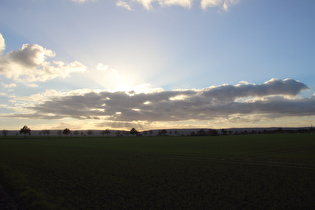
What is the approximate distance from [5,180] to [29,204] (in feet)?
31.6

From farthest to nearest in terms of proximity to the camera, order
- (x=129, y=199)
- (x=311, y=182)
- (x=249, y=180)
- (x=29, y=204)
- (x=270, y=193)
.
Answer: (x=249, y=180) → (x=311, y=182) → (x=270, y=193) → (x=129, y=199) → (x=29, y=204)

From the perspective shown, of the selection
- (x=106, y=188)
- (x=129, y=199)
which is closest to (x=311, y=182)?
(x=129, y=199)

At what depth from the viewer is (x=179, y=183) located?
1856 cm

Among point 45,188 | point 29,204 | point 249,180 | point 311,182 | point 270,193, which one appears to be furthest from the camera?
point 249,180

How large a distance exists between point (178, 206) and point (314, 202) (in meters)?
8.97

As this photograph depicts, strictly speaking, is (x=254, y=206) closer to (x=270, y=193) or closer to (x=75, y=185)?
(x=270, y=193)

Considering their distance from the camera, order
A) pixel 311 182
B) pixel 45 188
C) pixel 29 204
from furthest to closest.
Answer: pixel 311 182 < pixel 45 188 < pixel 29 204

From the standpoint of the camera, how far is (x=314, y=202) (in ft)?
44.0

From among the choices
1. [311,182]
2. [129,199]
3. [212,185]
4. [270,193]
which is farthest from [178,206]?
[311,182]

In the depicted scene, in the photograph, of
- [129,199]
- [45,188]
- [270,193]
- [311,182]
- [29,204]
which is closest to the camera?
[29,204]

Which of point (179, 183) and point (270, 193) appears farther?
point (179, 183)

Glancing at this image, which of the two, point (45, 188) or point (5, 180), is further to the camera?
point (5, 180)

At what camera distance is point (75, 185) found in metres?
17.8

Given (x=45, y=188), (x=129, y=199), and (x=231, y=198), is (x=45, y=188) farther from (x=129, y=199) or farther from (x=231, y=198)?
(x=231, y=198)
